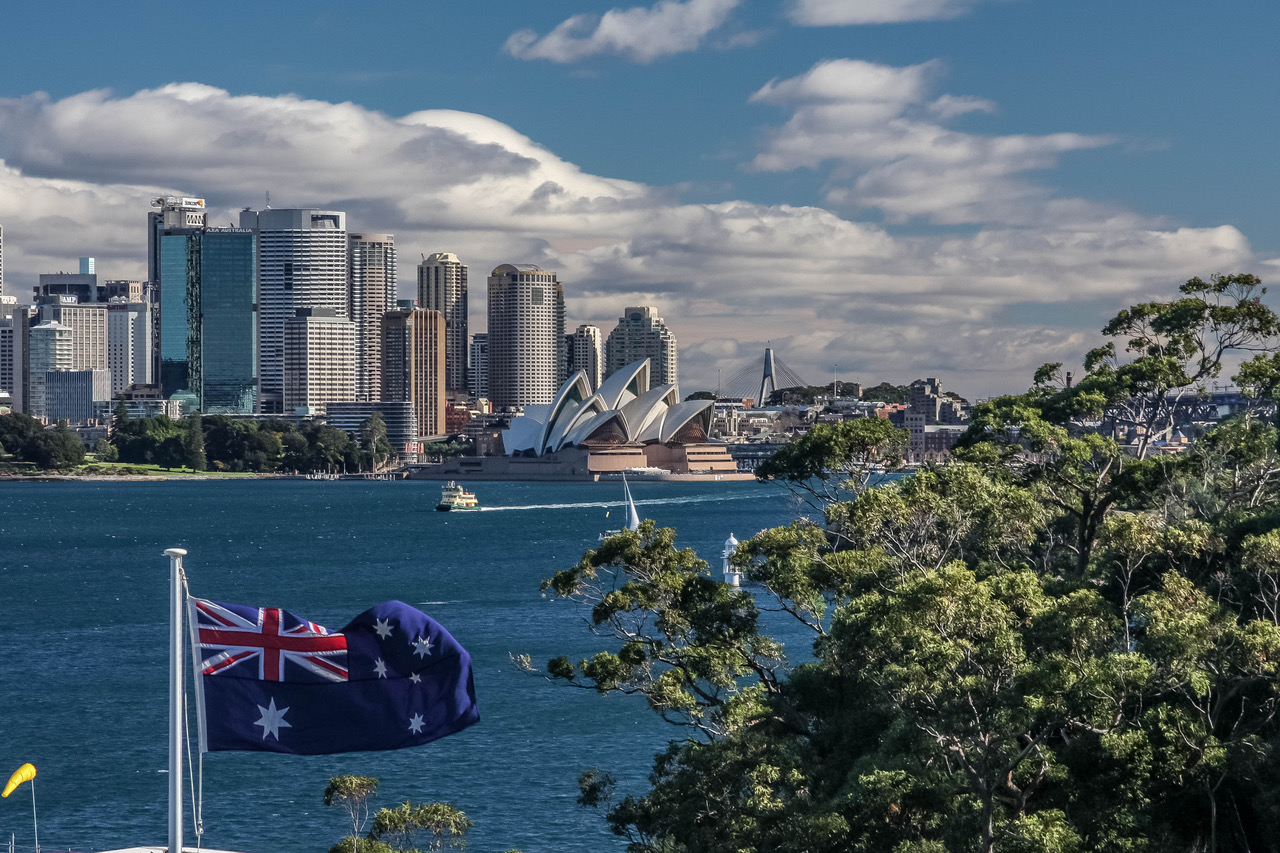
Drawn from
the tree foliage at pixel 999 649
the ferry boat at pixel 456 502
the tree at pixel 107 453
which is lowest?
the ferry boat at pixel 456 502

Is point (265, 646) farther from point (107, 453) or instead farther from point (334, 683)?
point (107, 453)

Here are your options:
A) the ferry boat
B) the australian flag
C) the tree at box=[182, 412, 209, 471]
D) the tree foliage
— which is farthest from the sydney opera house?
the australian flag

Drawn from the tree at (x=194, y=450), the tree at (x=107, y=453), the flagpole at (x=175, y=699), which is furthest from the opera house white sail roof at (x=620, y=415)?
the flagpole at (x=175, y=699)

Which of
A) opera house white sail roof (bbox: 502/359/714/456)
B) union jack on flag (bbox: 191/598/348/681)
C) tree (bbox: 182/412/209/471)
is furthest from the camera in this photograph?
tree (bbox: 182/412/209/471)

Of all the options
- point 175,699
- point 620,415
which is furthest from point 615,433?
point 175,699

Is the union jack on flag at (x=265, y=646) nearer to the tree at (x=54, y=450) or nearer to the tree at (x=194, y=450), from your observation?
the tree at (x=54, y=450)

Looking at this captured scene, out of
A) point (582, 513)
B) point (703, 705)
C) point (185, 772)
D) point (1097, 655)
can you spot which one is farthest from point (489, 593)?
point (582, 513)

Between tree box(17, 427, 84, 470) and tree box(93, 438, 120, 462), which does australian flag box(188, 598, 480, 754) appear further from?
tree box(93, 438, 120, 462)

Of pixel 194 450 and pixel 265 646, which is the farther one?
pixel 194 450
